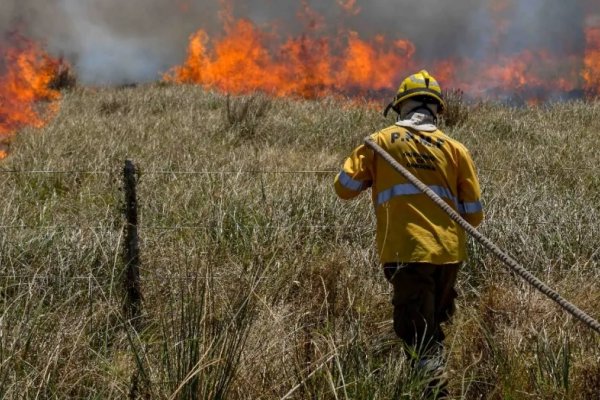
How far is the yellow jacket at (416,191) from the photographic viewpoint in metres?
2.43

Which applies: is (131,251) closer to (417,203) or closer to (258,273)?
(258,273)

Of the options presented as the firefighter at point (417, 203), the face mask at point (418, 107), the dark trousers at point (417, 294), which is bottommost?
the dark trousers at point (417, 294)

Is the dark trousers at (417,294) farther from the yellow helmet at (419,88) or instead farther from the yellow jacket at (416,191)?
the yellow helmet at (419,88)

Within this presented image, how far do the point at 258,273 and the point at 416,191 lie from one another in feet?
3.13

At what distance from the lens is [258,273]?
2.95m

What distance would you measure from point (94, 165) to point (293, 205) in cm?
234

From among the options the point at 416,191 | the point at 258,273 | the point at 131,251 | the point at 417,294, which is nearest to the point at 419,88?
the point at 416,191

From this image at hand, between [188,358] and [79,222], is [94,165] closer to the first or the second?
[79,222]

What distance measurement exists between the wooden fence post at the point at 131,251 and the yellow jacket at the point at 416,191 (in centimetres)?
114

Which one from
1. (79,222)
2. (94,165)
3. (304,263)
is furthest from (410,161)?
(94,165)

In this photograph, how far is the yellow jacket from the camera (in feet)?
7.96

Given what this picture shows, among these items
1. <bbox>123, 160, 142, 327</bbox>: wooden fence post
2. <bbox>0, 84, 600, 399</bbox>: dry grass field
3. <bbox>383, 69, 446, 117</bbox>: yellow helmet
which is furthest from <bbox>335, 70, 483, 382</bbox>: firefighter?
<bbox>123, 160, 142, 327</bbox>: wooden fence post

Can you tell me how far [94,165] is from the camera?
5.53 metres

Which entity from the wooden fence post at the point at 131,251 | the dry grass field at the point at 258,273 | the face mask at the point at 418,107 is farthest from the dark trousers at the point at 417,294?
the wooden fence post at the point at 131,251
